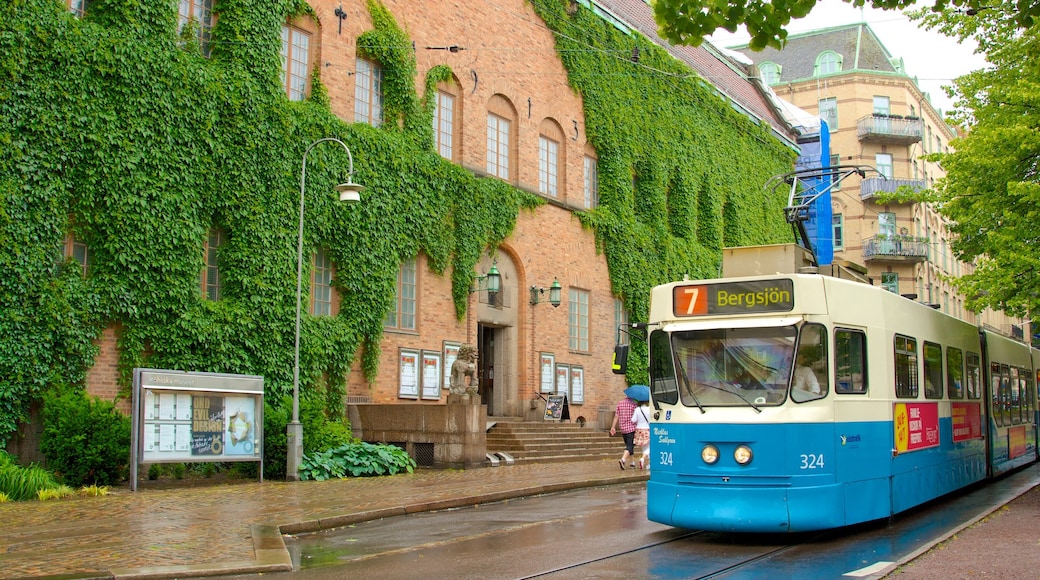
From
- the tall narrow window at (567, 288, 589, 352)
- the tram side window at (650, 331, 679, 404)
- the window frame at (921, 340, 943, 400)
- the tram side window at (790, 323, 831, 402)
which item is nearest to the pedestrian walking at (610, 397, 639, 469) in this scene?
the tall narrow window at (567, 288, 589, 352)

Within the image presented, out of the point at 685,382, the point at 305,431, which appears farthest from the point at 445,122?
the point at 685,382

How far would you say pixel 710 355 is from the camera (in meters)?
11.0

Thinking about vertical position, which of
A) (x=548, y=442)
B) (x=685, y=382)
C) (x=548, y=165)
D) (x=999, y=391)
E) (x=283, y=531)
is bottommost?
(x=283, y=531)

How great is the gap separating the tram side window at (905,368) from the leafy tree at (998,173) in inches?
310

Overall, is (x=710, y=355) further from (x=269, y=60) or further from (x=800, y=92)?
(x=800, y=92)

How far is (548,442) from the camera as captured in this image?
24875 millimetres

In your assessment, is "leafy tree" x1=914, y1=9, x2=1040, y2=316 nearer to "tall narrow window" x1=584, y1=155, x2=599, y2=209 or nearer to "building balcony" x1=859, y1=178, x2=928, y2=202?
"tall narrow window" x1=584, y1=155, x2=599, y2=209

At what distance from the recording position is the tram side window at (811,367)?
1059 centimetres

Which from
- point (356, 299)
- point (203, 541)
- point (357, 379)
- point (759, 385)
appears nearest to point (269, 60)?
point (356, 299)

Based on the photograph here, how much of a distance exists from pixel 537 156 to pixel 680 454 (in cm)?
1946

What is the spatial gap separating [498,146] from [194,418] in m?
13.7

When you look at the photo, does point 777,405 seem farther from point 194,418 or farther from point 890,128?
point 890,128

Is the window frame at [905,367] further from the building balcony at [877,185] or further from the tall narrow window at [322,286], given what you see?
the building balcony at [877,185]

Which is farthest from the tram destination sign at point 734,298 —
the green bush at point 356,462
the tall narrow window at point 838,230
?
the tall narrow window at point 838,230
